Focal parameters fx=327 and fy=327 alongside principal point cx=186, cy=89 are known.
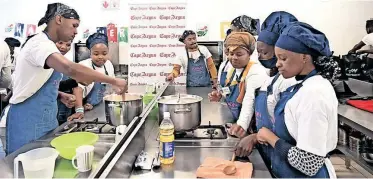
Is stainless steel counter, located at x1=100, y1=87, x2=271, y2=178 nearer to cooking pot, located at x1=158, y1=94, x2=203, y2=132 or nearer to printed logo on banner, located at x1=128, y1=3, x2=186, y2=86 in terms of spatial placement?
cooking pot, located at x1=158, y1=94, x2=203, y2=132

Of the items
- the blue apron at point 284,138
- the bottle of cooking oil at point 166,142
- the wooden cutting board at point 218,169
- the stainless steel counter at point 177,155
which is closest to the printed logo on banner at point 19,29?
the stainless steel counter at point 177,155

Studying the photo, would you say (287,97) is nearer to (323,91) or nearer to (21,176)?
(323,91)

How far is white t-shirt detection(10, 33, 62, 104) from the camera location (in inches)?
73.4

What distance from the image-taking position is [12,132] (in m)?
1.96

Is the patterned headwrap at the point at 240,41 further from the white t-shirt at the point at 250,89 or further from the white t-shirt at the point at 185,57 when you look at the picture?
the white t-shirt at the point at 185,57

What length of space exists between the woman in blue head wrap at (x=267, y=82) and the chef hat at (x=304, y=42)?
0.32 metres

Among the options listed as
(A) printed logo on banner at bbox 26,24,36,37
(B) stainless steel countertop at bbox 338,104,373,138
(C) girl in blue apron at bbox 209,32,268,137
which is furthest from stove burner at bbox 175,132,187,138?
(A) printed logo on banner at bbox 26,24,36,37

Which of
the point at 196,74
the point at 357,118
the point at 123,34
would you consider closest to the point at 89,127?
the point at 357,118

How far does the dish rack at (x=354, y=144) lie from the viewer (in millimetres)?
3033

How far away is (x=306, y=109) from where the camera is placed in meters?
1.24

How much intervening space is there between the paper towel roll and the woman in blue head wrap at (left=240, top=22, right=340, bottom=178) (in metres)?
4.03

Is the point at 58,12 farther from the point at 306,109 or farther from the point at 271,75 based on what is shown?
the point at 306,109

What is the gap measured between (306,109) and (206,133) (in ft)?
2.51

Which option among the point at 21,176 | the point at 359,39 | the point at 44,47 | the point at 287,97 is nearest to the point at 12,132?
the point at 44,47
